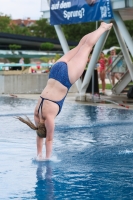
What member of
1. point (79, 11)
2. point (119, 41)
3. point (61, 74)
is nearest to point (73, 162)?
point (61, 74)

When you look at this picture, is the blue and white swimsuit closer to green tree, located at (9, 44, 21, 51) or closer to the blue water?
the blue water

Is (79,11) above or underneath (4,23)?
underneath

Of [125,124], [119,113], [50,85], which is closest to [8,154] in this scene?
[50,85]

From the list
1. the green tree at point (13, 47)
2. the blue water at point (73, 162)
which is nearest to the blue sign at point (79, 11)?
the blue water at point (73, 162)

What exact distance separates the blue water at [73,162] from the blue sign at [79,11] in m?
5.00

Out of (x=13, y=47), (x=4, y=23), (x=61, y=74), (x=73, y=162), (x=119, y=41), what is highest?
(x=4, y=23)

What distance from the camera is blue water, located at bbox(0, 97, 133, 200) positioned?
23.7 ft

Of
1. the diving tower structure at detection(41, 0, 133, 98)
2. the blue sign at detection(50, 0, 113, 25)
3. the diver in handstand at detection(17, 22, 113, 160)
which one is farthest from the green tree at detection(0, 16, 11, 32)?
the diver in handstand at detection(17, 22, 113, 160)

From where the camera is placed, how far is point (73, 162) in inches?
359

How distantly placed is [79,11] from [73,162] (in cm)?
1175

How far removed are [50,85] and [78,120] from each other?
6211 millimetres

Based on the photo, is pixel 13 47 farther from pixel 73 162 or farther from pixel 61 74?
pixel 61 74

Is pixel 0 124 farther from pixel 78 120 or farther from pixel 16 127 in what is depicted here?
pixel 78 120

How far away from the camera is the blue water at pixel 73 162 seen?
23.7 feet
